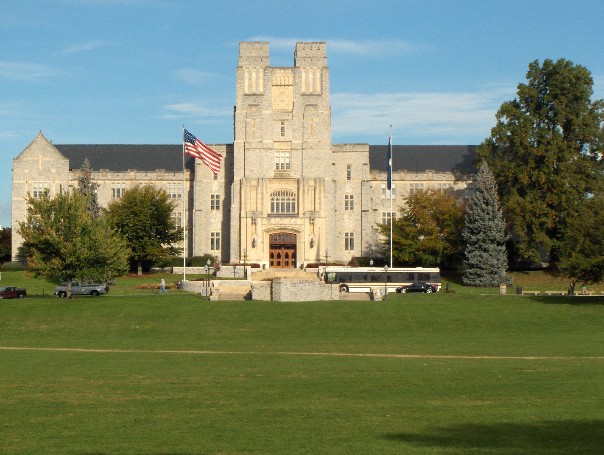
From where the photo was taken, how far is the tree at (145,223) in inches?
3081

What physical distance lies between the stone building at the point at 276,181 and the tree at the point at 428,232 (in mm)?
7712

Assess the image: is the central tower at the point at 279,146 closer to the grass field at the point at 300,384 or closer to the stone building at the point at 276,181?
the stone building at the point at 276,181

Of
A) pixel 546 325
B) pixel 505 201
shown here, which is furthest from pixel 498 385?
pixel 505 201

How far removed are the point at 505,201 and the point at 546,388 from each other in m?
57.3

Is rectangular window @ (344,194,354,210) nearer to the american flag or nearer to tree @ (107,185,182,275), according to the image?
tree @ (107,185,182,275)

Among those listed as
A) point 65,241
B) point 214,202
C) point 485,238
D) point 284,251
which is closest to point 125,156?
point 214,202

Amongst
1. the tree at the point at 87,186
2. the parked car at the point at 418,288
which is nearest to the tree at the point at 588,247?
the parked car at the point at 418,288

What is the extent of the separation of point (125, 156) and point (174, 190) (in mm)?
8729

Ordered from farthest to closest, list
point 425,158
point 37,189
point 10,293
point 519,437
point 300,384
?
1. point 425,158
2. point 37,189
3. point 10,293
4. point 300,384
5. point 519,437

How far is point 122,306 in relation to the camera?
164ft

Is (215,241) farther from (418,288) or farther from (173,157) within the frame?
(418,288)

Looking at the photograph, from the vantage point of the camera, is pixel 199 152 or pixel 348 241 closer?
pixel 199 152

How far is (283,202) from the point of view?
84.4 meters

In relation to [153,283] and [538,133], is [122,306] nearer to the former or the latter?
[153,283]
